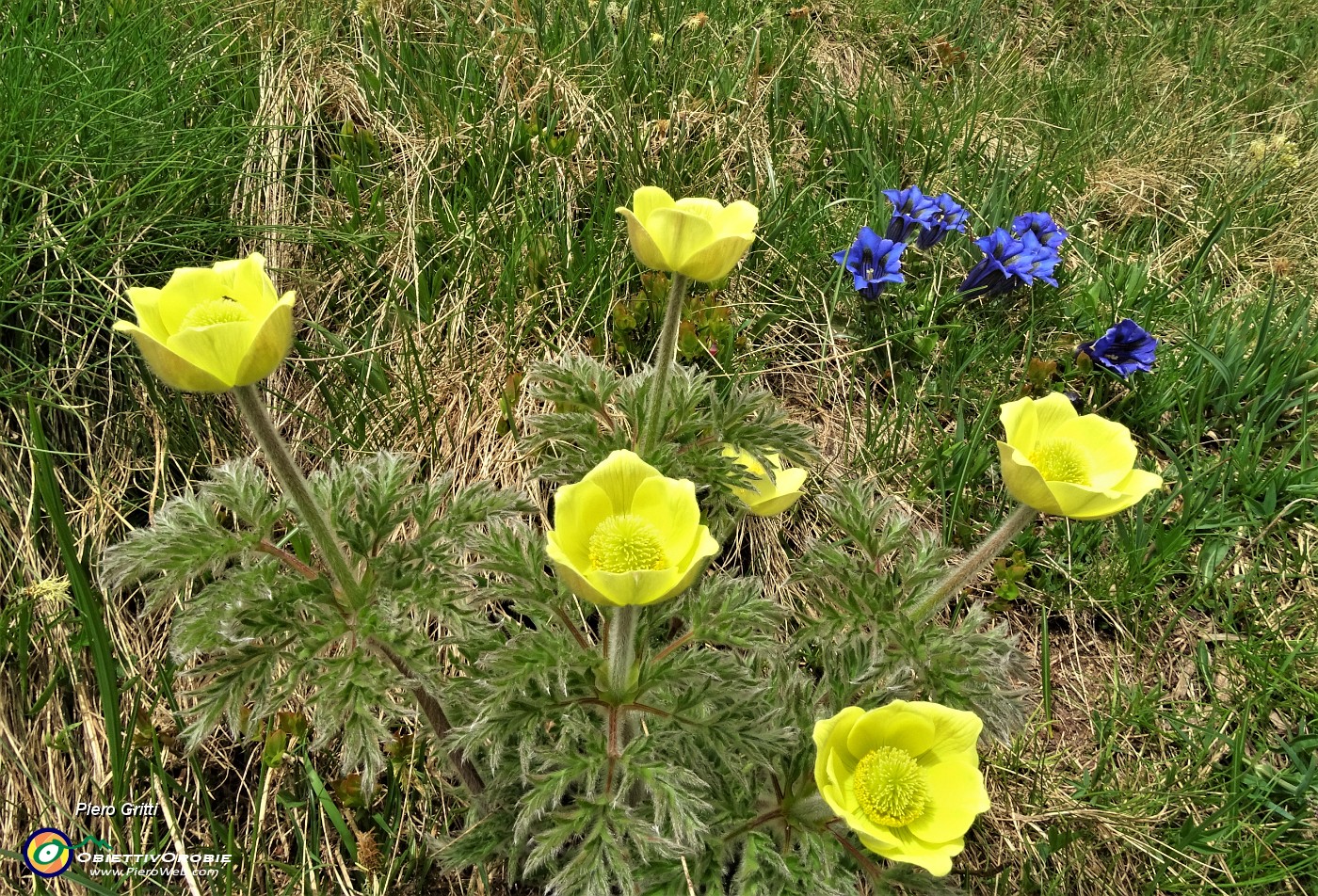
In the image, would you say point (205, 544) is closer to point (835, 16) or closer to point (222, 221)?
point (222, 221)

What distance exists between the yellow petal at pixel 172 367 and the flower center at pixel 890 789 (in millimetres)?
1016

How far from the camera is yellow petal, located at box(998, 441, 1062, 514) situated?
1.26 metres

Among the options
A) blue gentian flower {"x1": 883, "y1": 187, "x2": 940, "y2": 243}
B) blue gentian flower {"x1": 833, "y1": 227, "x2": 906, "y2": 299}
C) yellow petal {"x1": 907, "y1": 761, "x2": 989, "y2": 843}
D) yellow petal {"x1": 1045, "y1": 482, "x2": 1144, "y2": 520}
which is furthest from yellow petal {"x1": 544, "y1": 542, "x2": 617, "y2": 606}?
blue gentian flower {"x1": 883, "y1": 187, "x2": 940, "y2": 243}

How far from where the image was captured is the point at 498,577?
206 centimetres

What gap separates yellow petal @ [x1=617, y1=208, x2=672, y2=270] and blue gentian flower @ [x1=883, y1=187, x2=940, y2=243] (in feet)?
5.00

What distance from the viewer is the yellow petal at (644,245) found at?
1.28 m

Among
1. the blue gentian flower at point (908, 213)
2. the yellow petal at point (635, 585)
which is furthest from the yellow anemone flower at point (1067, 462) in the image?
the blue gentian flower at point (908, 213)

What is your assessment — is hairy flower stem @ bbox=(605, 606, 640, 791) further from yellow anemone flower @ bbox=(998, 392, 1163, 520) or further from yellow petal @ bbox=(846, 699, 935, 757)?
yellow anemone flower @ bbox=(998, 392, 1163, 520)

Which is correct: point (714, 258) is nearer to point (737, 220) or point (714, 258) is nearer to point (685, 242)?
point (685, 242)

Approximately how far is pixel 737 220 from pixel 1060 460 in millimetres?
669

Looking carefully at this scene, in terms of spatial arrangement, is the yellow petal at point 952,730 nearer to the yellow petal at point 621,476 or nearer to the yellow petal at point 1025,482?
the yellow petal at point 1025,482

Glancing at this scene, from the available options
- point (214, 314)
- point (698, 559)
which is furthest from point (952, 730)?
point (214, 314)

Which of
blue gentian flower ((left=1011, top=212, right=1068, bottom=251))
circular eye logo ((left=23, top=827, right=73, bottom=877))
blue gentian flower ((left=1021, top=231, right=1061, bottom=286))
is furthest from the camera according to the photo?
blue gentian flower ((left=1011, top=212, right=1068, bottom=251))

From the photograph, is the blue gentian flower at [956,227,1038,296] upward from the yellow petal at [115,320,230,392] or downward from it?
downward
